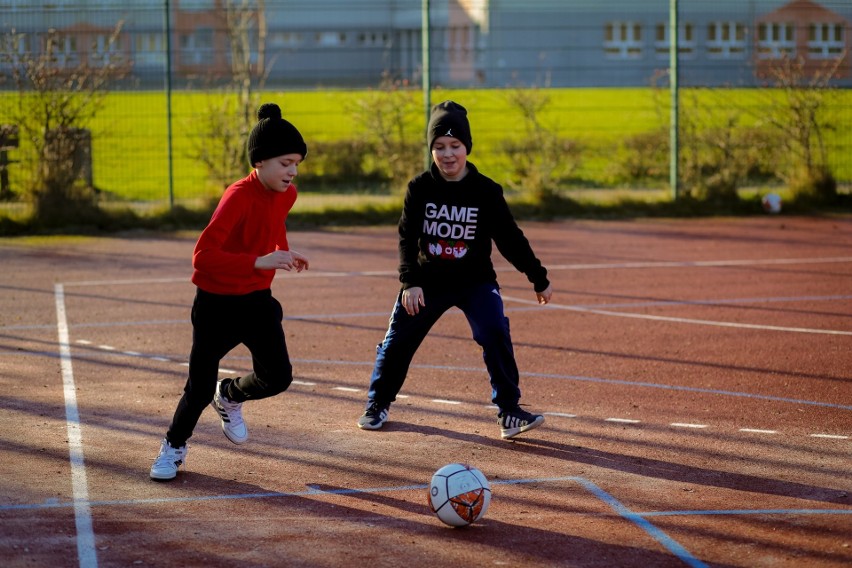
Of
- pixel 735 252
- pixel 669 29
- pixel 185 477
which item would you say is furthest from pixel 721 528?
pixel 669 29

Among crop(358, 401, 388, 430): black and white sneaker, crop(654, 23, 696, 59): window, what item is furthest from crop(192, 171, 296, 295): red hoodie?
crop(654, 23, 696, 59): window

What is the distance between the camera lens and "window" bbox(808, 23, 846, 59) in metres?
18.3

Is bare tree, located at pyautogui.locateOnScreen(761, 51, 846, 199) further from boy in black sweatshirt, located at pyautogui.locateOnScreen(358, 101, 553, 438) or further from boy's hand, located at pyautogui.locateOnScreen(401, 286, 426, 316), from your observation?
boy's hand, located at pyautogui.locateOnScreen(401, 286, 426, 316)

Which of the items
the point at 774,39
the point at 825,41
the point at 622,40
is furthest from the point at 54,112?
the point at 825,41

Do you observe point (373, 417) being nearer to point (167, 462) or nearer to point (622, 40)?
point (167, 462)

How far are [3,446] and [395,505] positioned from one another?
2.30 m

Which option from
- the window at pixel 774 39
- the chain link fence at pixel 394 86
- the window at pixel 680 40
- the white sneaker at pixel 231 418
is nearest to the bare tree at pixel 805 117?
the chain link fence at pixel 394 86

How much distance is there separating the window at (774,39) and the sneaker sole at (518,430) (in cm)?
1352

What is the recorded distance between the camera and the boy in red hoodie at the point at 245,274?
18.9ft

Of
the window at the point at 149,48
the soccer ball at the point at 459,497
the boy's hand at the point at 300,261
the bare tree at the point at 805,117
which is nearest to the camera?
the soccer ball at the point at 459,497

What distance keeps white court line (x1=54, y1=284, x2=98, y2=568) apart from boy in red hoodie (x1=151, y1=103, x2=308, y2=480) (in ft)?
1.28

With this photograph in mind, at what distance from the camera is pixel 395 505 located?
5.62m

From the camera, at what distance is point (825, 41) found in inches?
733

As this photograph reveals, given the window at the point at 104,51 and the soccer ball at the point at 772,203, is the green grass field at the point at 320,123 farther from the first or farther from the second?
the soccer ball at the point at 772,203
